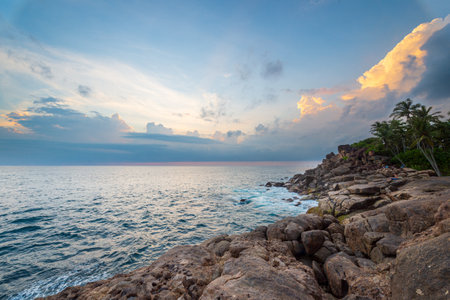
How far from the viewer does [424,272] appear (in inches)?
183

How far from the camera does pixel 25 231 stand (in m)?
18.9

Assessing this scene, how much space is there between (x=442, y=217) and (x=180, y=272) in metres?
10.9

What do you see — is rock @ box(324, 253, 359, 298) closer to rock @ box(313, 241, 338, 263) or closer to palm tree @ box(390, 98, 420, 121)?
rock @ box(313, 241, 338, 263)

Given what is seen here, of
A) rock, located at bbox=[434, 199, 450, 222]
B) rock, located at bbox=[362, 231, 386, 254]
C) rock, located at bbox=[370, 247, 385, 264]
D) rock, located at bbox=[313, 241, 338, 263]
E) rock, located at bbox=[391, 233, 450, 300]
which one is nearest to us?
rock, located at bbox=[391, 233, 450, 300]

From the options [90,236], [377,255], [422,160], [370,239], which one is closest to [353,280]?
[377,255]

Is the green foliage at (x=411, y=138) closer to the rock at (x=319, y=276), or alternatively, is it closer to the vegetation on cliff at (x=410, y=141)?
the vegetation on cliff at (x=410, y=141)

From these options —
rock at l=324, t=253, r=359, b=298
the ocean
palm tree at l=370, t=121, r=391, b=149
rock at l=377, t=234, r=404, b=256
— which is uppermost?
palm tree at l=370, t=121, r=391, b=149

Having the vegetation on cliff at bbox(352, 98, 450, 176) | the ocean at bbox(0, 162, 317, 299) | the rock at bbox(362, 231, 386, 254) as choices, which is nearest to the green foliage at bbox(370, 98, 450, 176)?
the vegetation on cliff at bbox(352, 98, 450, 176)

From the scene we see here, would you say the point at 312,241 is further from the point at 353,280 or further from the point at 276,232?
the point at 353,280

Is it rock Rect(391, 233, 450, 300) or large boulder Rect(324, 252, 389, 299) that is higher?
rock Rect(391, 233, 450, 300)

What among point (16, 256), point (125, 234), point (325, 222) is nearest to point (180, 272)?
→ point (325, 222)

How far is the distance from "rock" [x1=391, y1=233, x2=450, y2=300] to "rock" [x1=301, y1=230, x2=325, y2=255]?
19.0 feet

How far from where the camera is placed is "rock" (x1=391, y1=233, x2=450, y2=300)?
4.27m

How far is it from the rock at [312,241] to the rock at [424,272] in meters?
5.80
